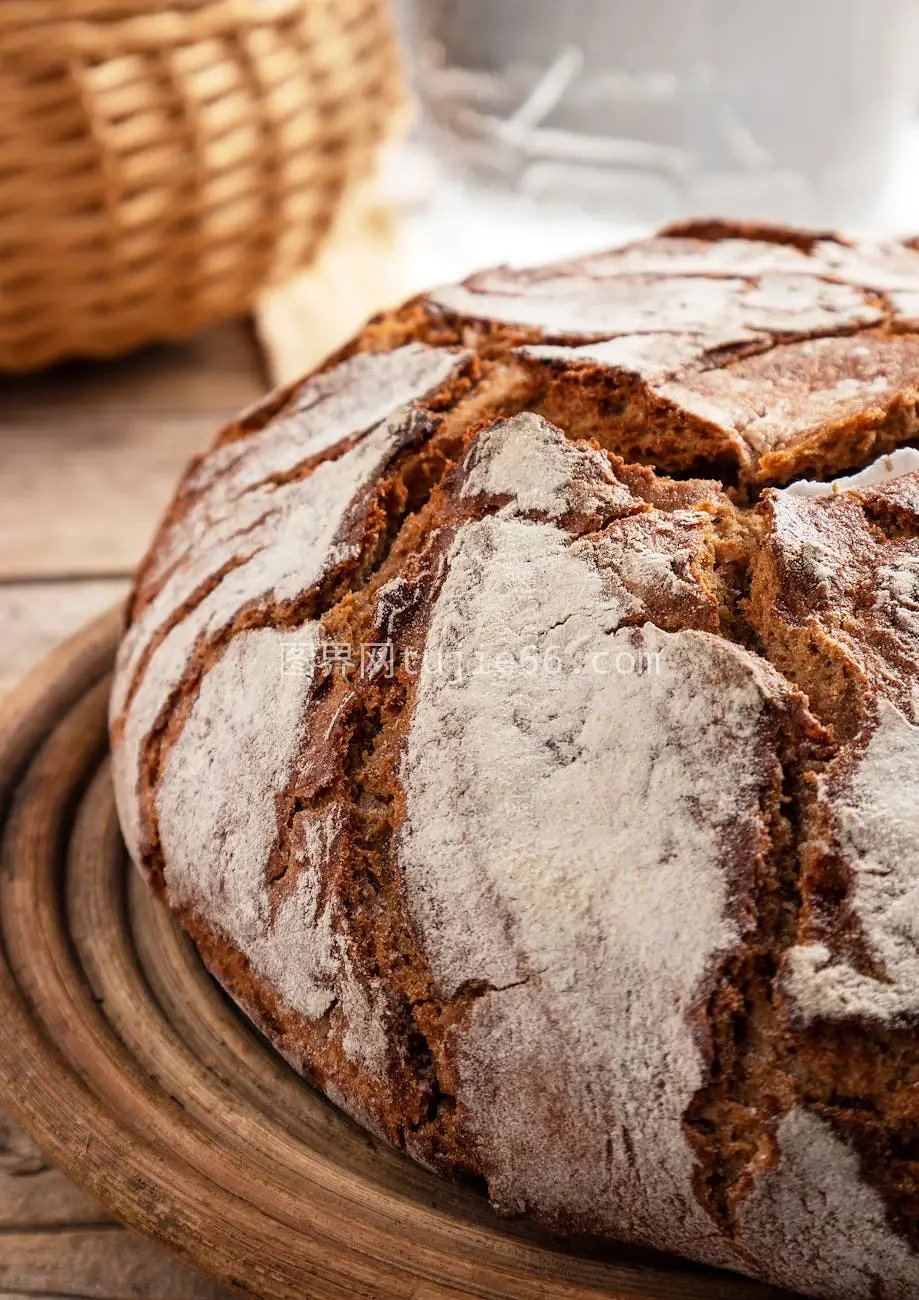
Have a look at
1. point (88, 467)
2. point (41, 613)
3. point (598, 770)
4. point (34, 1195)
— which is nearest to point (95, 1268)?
point (34, 1195)

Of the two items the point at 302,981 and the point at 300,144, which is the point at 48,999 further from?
the point at 300,144

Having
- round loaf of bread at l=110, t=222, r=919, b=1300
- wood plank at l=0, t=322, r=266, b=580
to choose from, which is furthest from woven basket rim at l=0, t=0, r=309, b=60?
round loaf of bread at l=110, t=222, r=919, b=1300

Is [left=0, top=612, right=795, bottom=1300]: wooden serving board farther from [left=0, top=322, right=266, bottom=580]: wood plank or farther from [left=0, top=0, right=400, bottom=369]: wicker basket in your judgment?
[left=0, top=0, right=400, bottom=369]: wicker basket

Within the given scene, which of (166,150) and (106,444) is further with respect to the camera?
(106,444)

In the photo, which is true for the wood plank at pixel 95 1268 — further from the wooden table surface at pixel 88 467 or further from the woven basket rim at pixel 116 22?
the woven basket rim at pixel 116 22

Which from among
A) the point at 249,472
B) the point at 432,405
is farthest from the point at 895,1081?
the point at 249,472

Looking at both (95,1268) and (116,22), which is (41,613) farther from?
(95,1268)

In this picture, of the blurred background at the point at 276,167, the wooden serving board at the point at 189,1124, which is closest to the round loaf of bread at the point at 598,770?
the wooden serving board at the point at 189,1124
